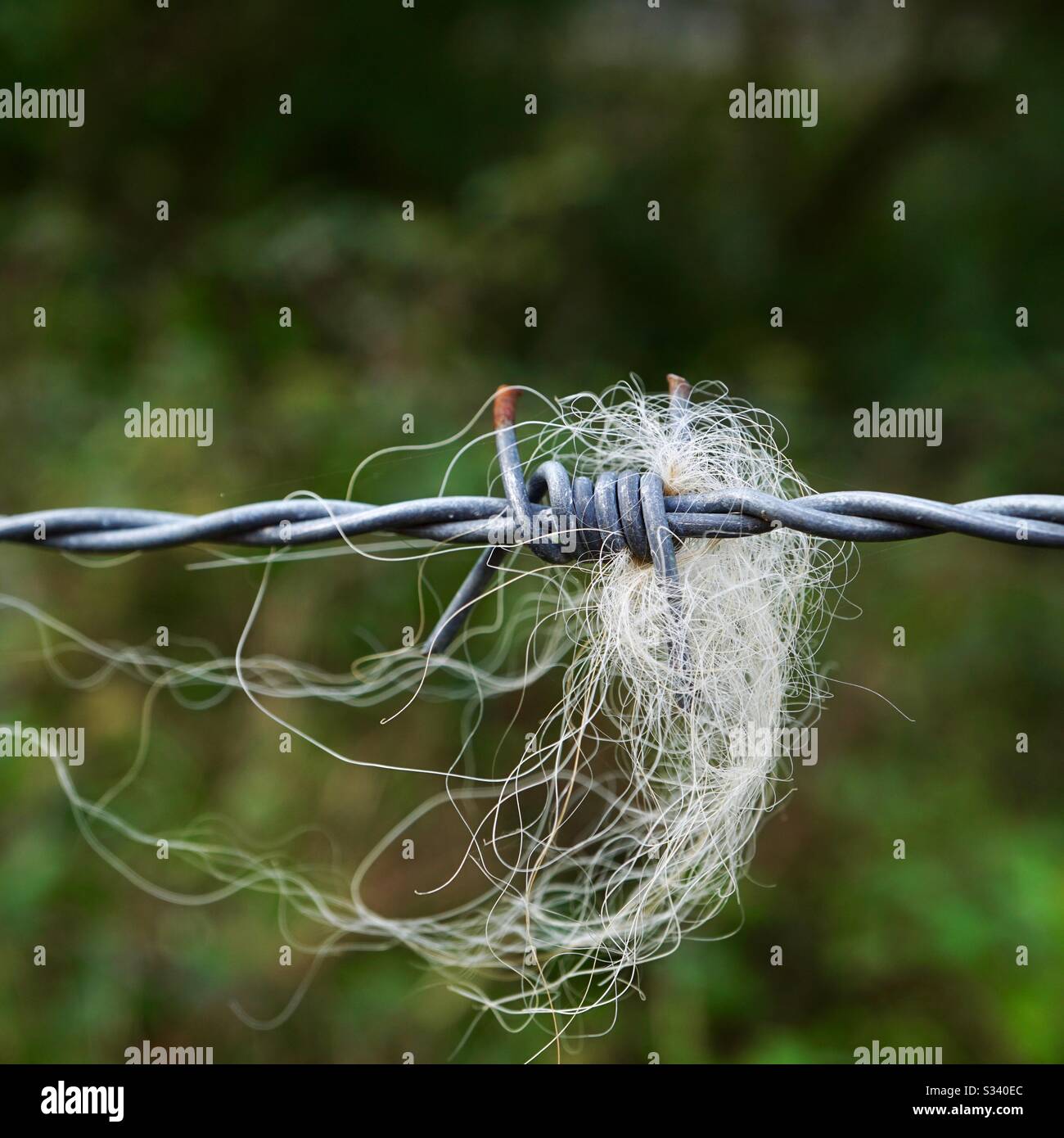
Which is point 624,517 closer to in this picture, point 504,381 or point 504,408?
point 504,408

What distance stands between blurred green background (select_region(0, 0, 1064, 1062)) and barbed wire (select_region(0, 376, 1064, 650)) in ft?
2.04

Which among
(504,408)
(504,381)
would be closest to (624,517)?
(504,408)

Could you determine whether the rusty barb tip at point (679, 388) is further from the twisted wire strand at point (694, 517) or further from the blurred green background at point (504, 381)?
the blurred green background at point (504, 381)

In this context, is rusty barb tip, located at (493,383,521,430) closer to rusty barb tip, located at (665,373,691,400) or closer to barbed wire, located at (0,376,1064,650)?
barbed wire, located at (0,376,1064,650)

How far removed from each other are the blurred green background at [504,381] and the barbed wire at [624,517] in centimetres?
62

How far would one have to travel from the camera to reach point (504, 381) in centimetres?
338

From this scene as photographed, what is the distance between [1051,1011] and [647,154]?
3.55 metres

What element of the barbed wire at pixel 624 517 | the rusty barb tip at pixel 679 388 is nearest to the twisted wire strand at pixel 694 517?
the barbed wire at pixel 624 517

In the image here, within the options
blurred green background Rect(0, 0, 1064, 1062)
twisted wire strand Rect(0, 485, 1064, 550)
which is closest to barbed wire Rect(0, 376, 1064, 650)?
twisted wire strand Rect(0, 485, 1064, 550)

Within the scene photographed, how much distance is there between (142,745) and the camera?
245 cm

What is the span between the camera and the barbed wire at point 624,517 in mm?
973

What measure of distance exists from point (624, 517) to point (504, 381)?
8.11 feet

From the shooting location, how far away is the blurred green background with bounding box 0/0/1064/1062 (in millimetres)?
2432
